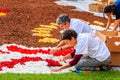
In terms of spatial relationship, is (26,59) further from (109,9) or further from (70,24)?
(109,9)

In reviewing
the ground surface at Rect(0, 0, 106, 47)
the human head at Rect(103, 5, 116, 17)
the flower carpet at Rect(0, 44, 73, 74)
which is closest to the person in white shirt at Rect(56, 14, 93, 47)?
the flower carpet at Rect(0, 44, 73, 74)

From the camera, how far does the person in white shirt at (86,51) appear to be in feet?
30.0

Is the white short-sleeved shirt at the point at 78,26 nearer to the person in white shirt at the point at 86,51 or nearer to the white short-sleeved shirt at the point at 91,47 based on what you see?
the person in white shirt at the point at 86,51

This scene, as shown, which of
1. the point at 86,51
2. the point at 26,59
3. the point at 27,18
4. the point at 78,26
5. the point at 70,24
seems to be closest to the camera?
the point at 86,51

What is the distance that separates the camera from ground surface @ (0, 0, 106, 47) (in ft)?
42.7

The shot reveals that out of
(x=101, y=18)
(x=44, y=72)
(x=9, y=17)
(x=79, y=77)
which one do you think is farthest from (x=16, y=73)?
(x=101, y=18)

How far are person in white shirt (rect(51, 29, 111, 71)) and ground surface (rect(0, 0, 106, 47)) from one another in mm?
2759

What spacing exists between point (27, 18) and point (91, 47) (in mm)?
7853

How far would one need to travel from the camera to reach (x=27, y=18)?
1708 centimetres

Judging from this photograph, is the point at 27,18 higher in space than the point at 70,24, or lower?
lower

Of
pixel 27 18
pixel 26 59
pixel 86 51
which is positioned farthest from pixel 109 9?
pixel 27 18

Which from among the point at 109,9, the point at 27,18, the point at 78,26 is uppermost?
the point at 109,9

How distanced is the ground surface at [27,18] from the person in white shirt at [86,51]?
2.76 m

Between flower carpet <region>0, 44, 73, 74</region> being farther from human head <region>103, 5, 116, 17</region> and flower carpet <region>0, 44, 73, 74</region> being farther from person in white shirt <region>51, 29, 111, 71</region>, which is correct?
human head <region>103, 5, 116, 17</region>
